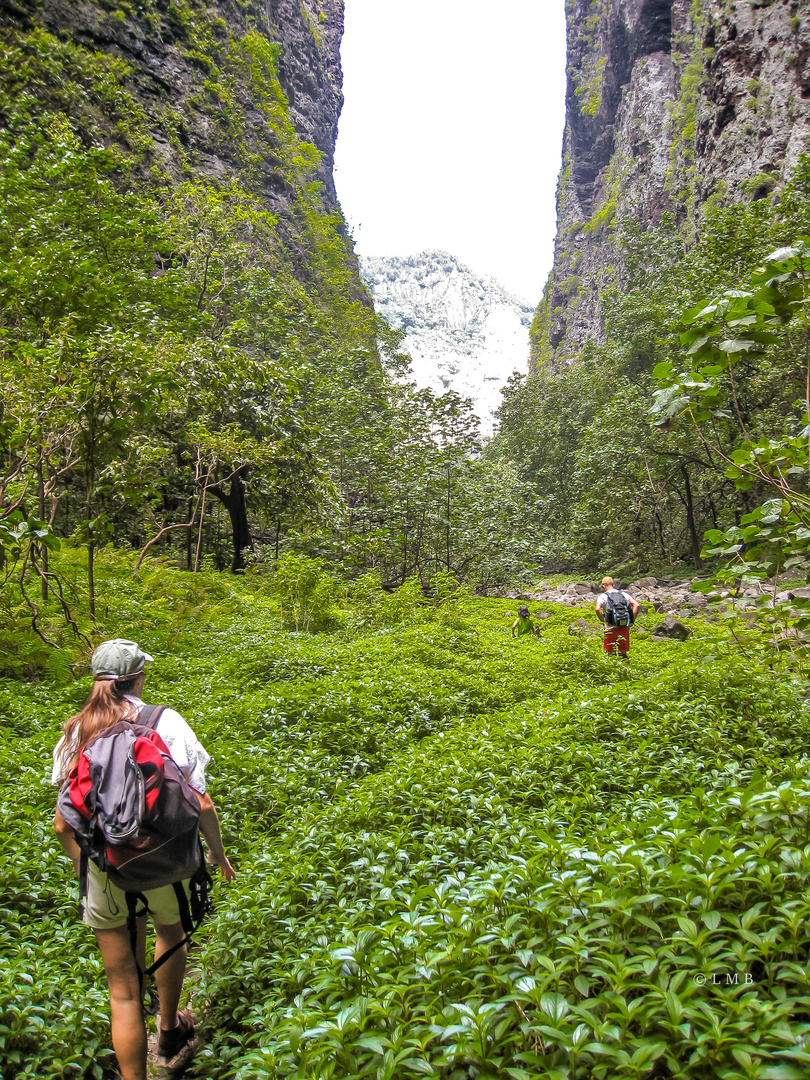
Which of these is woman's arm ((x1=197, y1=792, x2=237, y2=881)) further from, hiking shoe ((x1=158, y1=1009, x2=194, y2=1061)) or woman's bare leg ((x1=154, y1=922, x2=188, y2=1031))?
hiking shoe ((x1=158, y1=1009, x2=194, y2=1061))

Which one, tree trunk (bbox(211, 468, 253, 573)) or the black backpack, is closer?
the black backpack

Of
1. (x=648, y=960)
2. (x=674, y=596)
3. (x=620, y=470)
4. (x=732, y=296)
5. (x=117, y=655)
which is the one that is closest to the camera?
(x=648, y=960)

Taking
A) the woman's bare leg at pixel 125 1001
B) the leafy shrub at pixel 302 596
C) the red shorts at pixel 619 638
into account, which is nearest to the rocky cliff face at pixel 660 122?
the red shorts at pixel 619 638

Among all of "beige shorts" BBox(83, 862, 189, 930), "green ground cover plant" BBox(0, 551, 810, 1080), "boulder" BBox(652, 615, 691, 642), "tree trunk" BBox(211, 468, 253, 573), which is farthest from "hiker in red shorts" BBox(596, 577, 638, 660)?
"tree trunk" BBox(211, 468, 253, 573)

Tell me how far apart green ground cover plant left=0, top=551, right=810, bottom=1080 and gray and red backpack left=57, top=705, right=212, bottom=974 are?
2.27 feet

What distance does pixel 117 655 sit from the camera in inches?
103

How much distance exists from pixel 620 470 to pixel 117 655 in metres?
23.8

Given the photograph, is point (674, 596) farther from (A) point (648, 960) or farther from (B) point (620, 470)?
(A) point (648, 960)

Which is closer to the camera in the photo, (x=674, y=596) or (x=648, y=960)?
(x=648, y=960)

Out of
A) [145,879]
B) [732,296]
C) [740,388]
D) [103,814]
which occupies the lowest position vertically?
[145,879]

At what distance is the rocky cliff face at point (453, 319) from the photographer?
132750mm

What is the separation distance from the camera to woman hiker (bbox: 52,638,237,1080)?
2357mm

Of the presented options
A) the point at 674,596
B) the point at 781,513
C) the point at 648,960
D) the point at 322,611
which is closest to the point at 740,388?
the point at 674,596

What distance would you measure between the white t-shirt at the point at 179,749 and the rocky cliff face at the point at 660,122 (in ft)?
86.1
